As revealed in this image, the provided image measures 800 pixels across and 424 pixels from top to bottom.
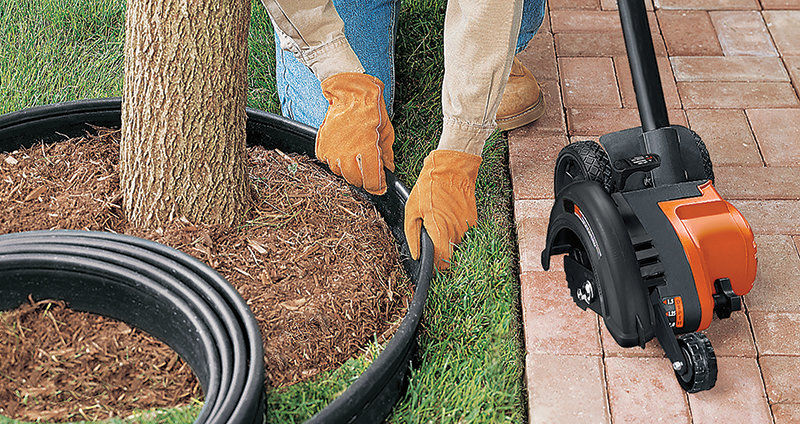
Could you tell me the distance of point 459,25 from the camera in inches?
68.2

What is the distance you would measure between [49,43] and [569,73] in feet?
6.07

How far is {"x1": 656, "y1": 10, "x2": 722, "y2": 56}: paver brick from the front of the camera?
2.78 m

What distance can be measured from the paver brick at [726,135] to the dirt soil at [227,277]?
110cm

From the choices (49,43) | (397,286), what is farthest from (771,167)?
(49,43)

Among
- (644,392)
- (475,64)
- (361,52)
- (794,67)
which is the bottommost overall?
(794,67)

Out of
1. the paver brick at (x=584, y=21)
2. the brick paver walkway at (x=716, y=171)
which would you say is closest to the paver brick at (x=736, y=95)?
the brick paver walkway at (x=716, y=171)

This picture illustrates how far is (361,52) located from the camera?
234 centimetres

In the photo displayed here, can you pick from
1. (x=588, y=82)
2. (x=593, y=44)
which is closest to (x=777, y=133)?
(x=588, y=82)

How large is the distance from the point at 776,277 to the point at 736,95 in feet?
2.83

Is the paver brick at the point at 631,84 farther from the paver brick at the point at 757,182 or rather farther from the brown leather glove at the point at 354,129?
the brown leather glove at the point at 354,129

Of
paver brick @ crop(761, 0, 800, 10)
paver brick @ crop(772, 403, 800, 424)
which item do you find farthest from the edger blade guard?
paver brick @ crop(761, 0, 800, 10)

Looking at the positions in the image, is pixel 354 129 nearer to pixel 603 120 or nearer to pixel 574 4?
pixel 603 120

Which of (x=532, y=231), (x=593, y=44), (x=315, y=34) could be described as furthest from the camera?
(x=593, y=44)

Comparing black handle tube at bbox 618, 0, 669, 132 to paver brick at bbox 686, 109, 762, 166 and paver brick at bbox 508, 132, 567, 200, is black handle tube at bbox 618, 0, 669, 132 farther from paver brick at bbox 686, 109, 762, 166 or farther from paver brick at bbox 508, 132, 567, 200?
paver brick at bbox 686, 109, 762, 166
